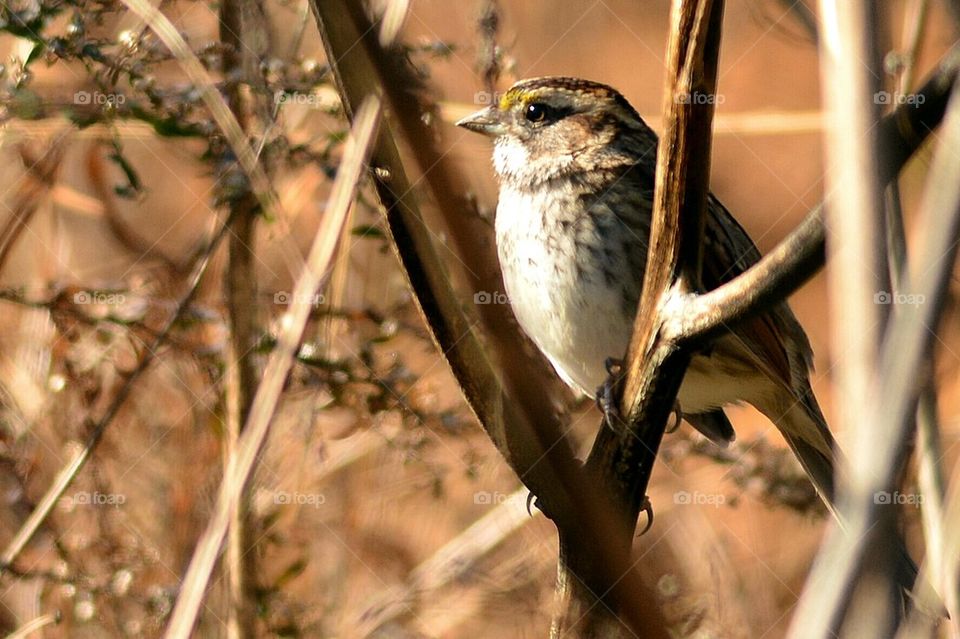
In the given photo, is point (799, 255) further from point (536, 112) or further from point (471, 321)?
point (536, 112)

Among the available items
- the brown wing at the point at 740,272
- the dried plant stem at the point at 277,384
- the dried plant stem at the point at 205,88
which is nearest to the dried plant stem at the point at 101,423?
the dried plant stem at the point at 205,88

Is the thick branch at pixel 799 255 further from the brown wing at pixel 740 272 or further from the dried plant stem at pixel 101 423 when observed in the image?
the dried plant stem at pixel 101 423

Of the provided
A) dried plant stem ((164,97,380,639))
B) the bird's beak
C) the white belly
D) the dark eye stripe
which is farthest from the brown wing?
dried plant stem ((164,97,380,639))

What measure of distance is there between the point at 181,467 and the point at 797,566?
85.8 inches

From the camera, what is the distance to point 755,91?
533 centimetres

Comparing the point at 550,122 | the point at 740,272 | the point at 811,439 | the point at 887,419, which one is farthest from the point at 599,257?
the point at 887,419

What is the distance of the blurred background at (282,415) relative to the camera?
2900 millimetres

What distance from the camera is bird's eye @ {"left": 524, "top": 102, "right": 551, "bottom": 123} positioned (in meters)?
3.19

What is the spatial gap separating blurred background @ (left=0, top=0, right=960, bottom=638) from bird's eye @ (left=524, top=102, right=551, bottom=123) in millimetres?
115

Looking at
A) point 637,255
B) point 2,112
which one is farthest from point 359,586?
point 2,112

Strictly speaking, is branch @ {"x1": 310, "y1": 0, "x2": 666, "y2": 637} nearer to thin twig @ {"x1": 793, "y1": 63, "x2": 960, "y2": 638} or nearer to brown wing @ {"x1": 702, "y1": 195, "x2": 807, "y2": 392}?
thin twig @ {"x1": 793, "y1": 63, "x2": 960, "y2": 638}

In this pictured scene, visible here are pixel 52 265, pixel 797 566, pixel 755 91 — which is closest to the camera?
pixel 52 265

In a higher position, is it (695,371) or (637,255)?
(637,255)

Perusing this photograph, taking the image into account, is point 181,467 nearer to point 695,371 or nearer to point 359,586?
point 359,586
